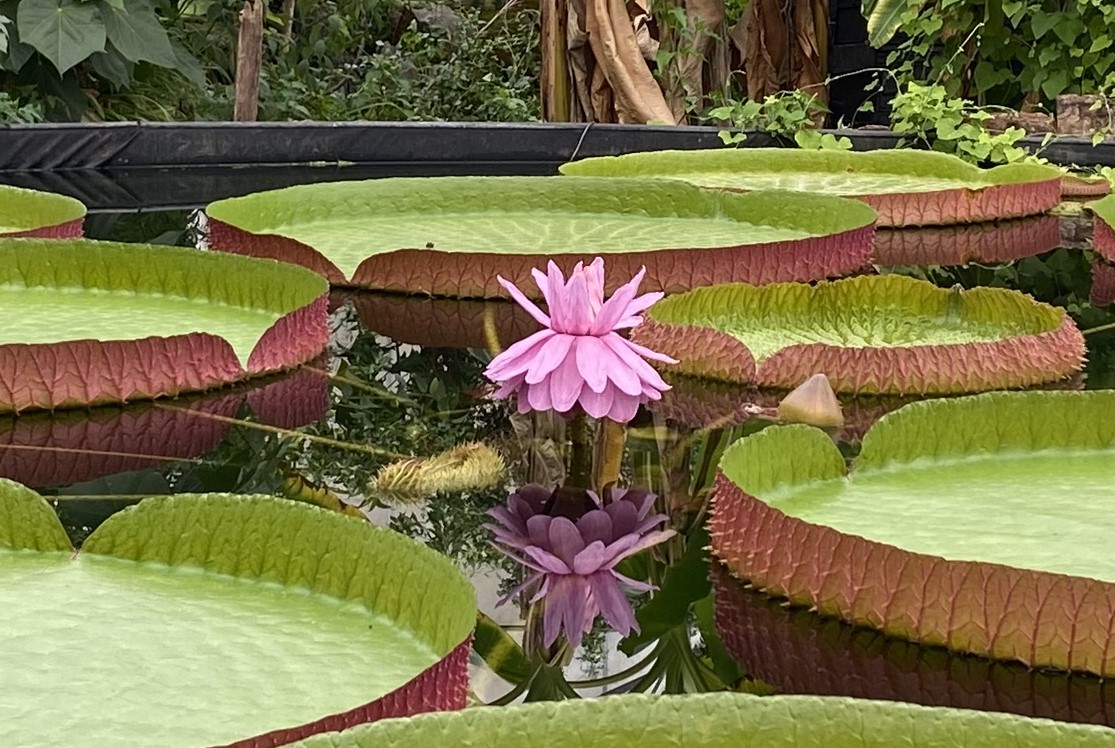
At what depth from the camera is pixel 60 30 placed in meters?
4.96

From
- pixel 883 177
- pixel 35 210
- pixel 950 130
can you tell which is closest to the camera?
pixel 35 210

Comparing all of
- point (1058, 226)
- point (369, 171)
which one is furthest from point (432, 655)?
point (369, 171)

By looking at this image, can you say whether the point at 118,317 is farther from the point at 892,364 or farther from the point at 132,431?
the point at 892,364

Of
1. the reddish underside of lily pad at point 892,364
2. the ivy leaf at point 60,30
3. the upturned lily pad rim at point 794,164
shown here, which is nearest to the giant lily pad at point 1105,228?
the upturned lily pad rim at point 794,164

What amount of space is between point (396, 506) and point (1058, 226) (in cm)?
233

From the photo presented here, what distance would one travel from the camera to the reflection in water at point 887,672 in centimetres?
91

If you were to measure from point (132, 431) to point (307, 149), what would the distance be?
309cm

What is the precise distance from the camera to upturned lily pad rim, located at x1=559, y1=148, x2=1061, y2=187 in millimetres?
3506

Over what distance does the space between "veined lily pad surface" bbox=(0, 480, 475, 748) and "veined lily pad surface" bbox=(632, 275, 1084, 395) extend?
2.49 ft

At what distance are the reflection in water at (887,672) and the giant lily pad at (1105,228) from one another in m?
1.84

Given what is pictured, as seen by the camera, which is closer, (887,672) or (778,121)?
(887,672)

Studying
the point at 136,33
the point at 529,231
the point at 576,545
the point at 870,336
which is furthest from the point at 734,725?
the point at 136,33

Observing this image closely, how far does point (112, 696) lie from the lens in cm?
81

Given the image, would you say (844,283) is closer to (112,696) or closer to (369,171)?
(112,696)
